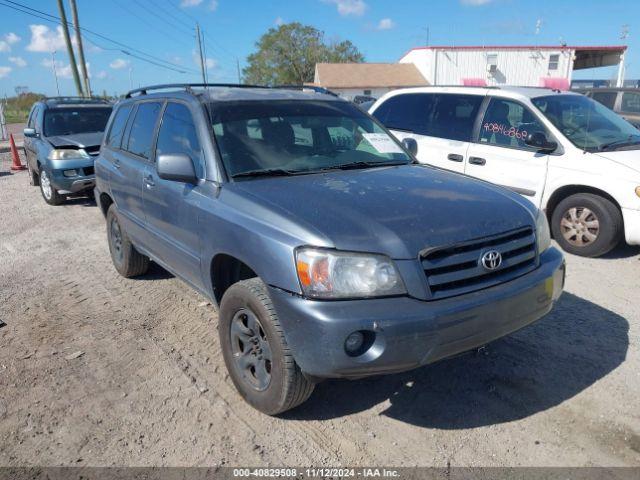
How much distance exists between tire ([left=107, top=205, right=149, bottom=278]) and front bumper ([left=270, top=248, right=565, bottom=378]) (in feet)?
9.36

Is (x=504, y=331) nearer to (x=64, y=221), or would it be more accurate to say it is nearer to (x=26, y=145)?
(x=64, y=221)

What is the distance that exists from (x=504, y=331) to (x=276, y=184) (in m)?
1.54

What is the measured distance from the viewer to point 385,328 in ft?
7.50

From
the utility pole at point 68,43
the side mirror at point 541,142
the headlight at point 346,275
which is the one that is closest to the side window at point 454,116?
the side mirror at point 541,142

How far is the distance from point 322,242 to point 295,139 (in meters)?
1.38

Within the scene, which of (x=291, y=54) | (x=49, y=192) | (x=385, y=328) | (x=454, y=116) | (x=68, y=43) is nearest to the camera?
(x=385, y=328)

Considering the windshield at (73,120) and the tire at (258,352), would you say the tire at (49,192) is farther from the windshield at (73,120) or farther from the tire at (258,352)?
the tire at (258,352)

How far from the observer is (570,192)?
18.6 ft

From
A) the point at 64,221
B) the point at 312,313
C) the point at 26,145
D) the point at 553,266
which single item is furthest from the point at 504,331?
the point at 26,145

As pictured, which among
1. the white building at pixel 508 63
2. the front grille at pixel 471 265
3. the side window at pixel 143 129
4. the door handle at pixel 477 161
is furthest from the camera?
the white building at pixel 508 63

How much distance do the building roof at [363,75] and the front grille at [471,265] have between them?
47265 millimetres

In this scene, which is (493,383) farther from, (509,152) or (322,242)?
(509,152)

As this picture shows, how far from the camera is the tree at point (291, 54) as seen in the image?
67.8 meters

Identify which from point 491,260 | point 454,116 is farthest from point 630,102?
point 491,260
